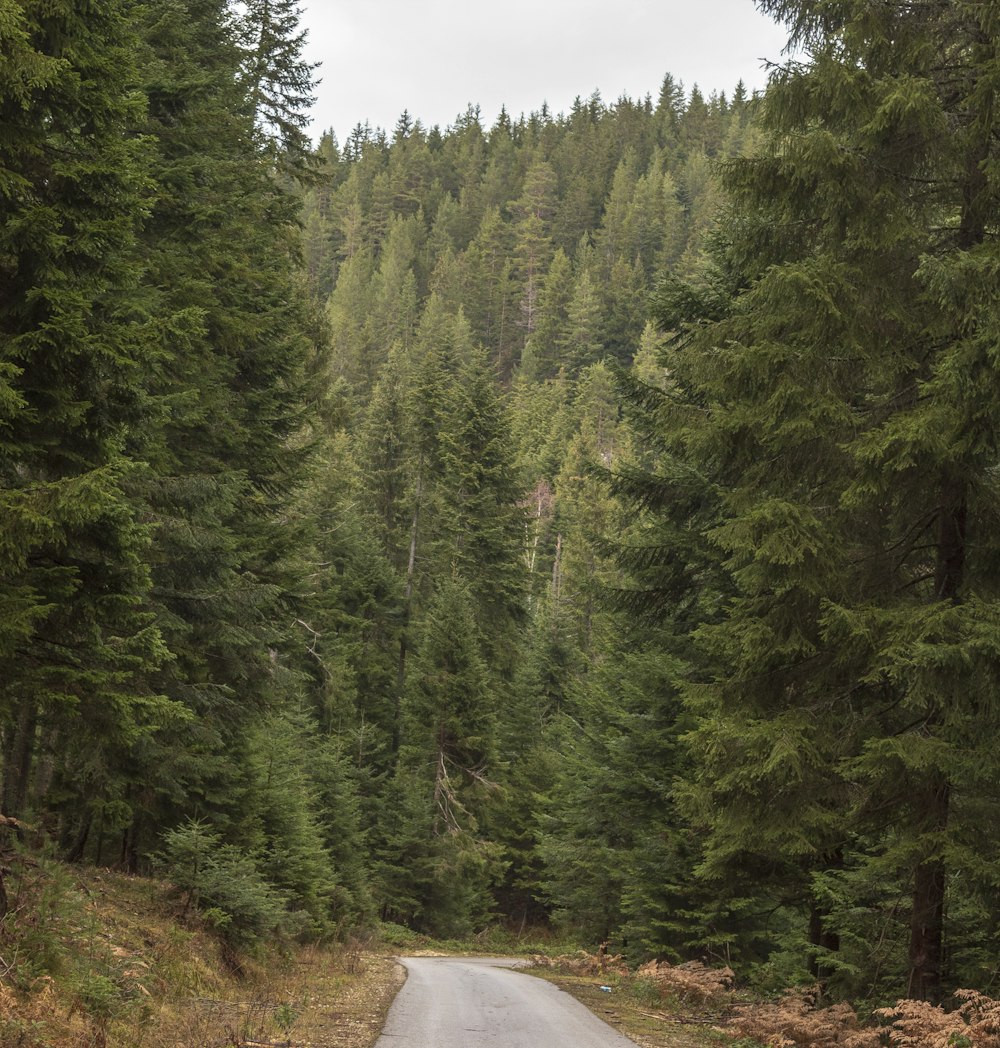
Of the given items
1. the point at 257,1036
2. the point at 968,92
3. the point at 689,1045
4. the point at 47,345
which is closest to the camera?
the point at 47,345

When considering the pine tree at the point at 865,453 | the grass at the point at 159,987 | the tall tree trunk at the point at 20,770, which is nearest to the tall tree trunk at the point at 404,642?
the grass at the point at 159,987

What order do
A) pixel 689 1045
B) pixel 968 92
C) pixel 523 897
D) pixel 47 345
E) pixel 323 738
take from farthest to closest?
pixel 523 897 → pixel 323 738 → pixel 689 1045 → pixel 968 92 → pixel 47 345

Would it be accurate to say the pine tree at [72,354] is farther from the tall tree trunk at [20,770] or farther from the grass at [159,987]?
the tall tree trunk at [20,770]

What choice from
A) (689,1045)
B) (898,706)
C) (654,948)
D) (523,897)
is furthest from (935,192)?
(523,897)

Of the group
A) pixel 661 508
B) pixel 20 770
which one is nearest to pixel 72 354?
pixel 20 770

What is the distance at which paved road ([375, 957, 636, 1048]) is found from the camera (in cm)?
1026

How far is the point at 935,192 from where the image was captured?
10.4 metres

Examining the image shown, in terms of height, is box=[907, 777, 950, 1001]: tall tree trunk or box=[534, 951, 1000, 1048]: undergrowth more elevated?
box=[907, 777, 950, 1001]: tall tree trunk

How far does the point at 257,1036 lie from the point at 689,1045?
488 centimetres

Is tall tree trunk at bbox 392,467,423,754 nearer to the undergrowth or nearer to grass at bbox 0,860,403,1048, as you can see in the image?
the undergrowth

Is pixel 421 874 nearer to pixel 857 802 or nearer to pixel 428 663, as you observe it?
pixel 428 663

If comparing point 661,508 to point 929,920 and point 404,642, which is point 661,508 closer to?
point 929,920

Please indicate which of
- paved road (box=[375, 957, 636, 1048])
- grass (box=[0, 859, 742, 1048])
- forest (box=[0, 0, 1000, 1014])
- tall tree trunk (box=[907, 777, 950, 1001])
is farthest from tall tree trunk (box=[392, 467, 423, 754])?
tall tree trunk (box=[907, 777, 950, 1001])

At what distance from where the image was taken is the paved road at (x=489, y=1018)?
33.7 feet
